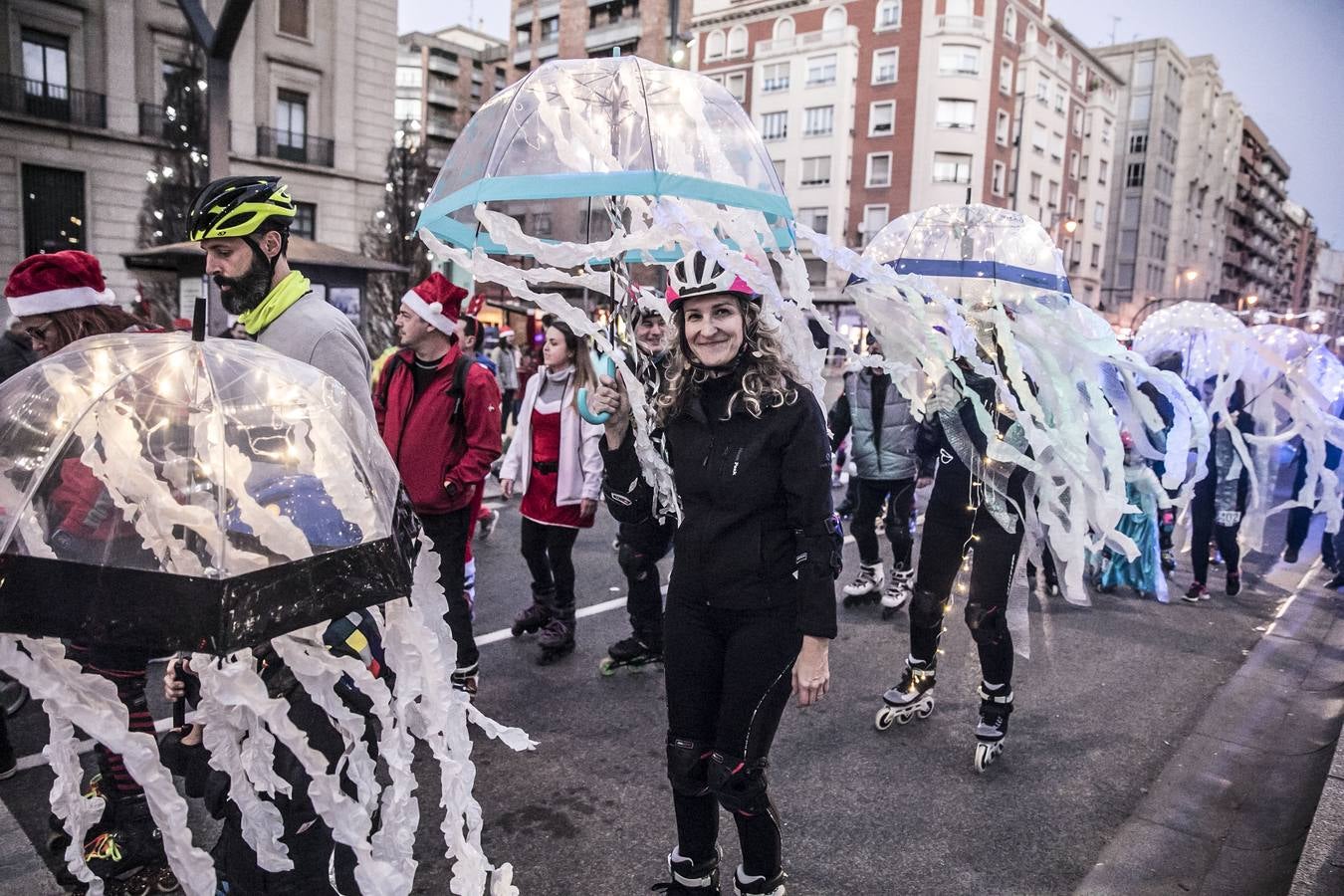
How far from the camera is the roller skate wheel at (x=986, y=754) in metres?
3.95

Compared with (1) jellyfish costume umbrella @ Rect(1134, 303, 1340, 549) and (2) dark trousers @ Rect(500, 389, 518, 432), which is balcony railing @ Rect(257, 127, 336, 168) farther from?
(1) jellyfish costume umbrella @ Rect(1134, 303, 1340, 549)

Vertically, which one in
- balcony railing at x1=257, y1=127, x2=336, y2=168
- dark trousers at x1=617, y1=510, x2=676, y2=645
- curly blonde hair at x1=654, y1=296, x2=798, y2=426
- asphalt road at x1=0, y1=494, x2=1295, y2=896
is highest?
balcony railing at x1=257, y1=127, x2=336, y2=168

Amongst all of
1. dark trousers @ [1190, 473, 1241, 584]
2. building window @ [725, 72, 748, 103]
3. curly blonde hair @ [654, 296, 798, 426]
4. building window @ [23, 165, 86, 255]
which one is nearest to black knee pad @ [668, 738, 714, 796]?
curly blonde hair @ [654, 296, 798, 426]

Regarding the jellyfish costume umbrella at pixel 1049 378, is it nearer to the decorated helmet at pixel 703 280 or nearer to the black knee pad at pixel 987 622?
the black knee pad at pixel 987 622

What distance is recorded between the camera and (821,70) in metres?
46.0

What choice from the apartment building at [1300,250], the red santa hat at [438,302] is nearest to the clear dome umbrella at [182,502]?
the red santa hat at [438,302]

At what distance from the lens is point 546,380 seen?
5.47 meters

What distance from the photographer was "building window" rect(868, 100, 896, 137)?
4481 cm

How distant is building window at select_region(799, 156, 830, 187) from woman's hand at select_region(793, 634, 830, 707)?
4652cm

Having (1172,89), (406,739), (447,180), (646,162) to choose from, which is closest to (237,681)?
(406,739)

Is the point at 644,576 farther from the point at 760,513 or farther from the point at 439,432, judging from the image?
the point at 760,513

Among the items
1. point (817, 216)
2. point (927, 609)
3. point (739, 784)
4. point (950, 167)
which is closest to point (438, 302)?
point (739, 784)

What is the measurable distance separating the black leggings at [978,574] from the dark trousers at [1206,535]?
4.01 m

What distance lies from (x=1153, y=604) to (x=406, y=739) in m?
6.84
